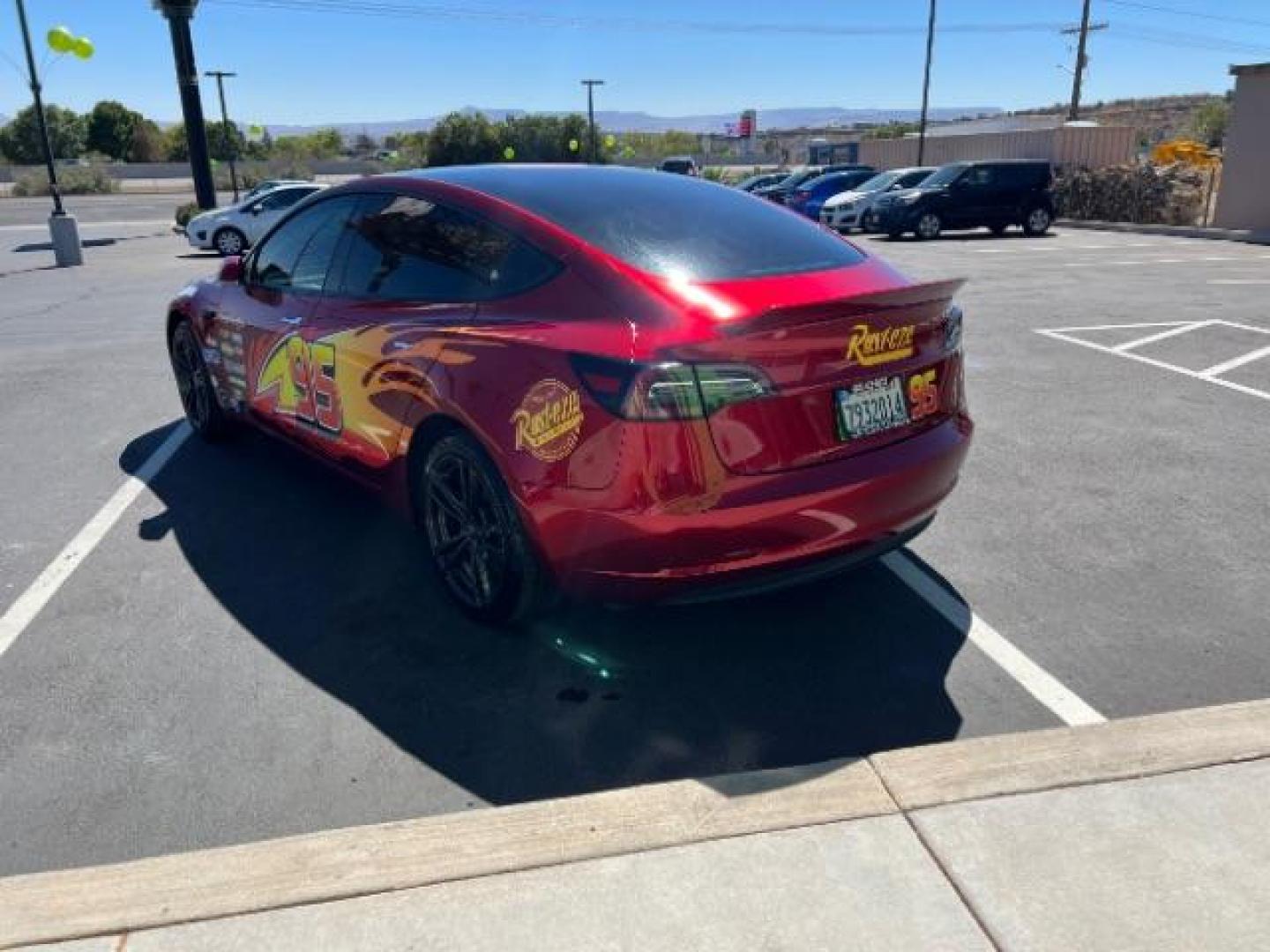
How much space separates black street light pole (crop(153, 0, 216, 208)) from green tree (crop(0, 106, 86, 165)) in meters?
65.7

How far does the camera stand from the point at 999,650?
11.4ft

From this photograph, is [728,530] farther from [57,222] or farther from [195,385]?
[57,222]

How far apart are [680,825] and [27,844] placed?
169cm

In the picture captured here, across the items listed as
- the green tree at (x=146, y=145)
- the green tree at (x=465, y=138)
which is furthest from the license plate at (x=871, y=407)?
the green tree at (x=146, y=145)

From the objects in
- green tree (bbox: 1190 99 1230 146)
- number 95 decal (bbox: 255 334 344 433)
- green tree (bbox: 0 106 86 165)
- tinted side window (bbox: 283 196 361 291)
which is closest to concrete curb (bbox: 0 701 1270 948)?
number 95 decal (bbox: 255 334 344 433)

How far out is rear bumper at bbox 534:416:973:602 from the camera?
113 inches

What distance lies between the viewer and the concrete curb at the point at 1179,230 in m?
19.9

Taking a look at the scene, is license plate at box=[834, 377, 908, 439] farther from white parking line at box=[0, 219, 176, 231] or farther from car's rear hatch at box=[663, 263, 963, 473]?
white parking line at box=[0, 219, 176, 231]

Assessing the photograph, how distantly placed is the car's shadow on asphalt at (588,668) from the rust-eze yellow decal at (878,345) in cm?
104

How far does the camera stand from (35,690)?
330cm

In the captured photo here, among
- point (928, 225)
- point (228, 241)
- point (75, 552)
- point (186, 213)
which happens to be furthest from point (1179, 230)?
point (186, 213)

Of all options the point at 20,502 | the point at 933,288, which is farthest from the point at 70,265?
the point at 933,288

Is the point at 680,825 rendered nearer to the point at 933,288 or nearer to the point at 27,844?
the point at 27,844

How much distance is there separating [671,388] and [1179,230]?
2324cm
